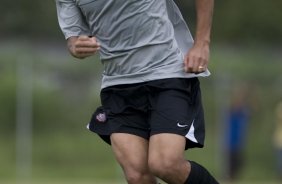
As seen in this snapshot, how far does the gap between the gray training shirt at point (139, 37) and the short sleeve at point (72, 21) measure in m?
0.07

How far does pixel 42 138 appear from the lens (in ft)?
73.4

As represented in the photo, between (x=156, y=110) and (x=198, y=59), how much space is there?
45 centimetres

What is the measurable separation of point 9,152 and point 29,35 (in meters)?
9.51

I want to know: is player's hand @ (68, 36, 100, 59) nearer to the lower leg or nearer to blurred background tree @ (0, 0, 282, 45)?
the lower leg

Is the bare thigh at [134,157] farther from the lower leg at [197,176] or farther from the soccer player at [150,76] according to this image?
the lower leg at [197,176]

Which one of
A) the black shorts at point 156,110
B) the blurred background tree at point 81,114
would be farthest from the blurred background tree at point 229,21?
the black shorts at point 156,110

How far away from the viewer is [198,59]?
778 centimetres

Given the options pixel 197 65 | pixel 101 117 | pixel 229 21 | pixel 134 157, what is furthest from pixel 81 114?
pixel 197 65

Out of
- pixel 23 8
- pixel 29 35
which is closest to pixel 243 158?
pixel 23 8

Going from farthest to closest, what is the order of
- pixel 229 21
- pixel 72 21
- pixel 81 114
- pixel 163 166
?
pixel 229 21, pixel 81 114, pixel 72 21, pixel 163 166

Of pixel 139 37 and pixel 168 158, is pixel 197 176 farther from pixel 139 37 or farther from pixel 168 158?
pixel 139 37

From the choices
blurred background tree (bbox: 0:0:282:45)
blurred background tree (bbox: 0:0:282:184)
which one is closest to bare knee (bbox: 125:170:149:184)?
blurred background tree (bbox: 0:0:282:184)

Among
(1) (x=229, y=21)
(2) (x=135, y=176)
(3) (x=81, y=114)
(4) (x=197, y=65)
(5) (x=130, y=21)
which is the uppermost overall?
(5) (x=130, y=21)

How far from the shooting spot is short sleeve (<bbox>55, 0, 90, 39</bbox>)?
807cm
